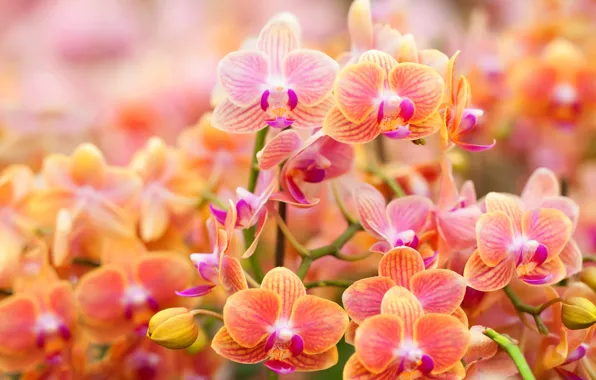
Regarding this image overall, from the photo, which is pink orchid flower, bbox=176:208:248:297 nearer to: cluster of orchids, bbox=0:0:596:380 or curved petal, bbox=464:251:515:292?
cluster of orchids, bbox=0:0:596:380

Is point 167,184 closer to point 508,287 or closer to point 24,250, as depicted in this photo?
point 24,250

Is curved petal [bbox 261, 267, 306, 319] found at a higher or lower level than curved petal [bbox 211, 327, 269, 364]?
higher

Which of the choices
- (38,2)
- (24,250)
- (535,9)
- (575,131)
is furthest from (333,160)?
(38,2)

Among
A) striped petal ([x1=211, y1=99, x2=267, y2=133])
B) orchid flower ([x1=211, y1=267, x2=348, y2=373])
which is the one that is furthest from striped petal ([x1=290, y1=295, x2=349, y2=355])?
striped petal ([x1=211, y1=99, x2=267, y2=133])

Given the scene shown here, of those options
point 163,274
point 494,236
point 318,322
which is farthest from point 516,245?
point 163,274

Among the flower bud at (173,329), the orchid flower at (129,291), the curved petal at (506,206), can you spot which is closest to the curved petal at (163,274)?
the orchid flower at (129,291)

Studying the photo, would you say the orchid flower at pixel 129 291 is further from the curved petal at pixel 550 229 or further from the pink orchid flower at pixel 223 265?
the curved petal at pixel 550 229

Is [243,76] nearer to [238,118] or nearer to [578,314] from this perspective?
[238,118]
